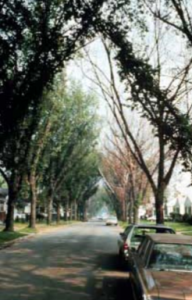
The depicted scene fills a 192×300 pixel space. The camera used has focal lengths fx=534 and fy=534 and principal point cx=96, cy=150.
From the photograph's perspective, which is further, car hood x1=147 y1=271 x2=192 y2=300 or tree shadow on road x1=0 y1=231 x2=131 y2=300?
tree shadow on road x1=0 y1=231 x2=131 y2=300

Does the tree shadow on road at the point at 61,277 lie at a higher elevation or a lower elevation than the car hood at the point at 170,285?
lower

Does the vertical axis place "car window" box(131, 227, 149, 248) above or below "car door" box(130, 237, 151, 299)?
above

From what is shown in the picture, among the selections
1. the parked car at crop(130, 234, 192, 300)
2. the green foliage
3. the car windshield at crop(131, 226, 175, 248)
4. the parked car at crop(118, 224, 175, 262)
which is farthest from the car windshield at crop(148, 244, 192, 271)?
the green foliage

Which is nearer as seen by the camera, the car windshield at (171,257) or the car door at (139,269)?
the car door at (139,269)

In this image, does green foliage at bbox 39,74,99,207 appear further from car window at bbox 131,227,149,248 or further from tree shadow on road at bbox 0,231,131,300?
car window at bbox 131,227,149,248

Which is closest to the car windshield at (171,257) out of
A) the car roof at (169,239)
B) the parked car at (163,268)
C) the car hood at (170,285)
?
the parked car at (163,268)

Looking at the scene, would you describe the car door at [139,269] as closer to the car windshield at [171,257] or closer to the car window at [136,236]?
the car windshield at [171,257]

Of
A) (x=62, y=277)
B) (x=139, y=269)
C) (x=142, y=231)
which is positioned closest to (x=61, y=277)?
(x=62, y=277)

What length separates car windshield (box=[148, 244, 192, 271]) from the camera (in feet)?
28.9

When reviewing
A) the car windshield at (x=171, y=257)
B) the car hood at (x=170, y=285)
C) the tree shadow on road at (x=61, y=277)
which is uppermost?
the car windshield at (x=171, y=257)

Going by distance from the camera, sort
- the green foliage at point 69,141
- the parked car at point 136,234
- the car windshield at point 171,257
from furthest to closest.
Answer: the green foliage at point 69,141, the parked car at point 136,234, the car windshield at point 171,257

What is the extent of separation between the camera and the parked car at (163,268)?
7102 mm

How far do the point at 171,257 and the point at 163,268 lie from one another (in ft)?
1.55

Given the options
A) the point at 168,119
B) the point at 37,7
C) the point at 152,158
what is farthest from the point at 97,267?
the point at 152,158
